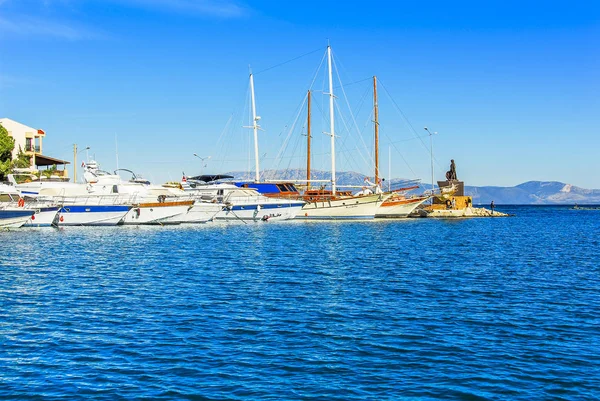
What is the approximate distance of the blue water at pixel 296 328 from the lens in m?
12.9

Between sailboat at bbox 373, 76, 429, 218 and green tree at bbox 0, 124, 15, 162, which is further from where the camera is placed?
sailboat at bbox 373, 76, 429, 218

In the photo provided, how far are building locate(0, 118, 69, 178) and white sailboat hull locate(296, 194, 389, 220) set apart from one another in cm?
3891

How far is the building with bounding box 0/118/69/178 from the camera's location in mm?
91938

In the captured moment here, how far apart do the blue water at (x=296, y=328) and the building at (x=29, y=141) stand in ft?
210

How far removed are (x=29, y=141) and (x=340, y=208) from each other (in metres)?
48.8

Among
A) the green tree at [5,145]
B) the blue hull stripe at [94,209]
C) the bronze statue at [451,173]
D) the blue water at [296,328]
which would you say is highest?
the green tree at [5,145]

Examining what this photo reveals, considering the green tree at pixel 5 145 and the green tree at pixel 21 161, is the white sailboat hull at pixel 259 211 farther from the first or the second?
the green tree at pixel 21 161

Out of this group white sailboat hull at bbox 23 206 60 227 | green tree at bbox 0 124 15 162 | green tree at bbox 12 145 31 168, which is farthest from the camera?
green tree at bbox 12 145 31 168

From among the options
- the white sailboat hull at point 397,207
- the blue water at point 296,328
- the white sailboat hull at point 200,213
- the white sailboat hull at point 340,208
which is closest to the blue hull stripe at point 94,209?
the white sailboat hull at point 200,213

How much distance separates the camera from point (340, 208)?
264 ft

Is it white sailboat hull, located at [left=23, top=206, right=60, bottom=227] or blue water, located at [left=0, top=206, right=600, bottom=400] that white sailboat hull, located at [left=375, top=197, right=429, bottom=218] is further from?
blue water, located at [left=0, top=206, right=600, bottom=400]

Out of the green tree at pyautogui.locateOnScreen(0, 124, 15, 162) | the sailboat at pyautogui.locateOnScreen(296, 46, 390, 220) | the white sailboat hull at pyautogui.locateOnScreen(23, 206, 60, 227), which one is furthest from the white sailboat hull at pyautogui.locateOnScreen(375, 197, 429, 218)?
the green tree at pyautogui.locateOnScreen(0, 124, 15, 162)

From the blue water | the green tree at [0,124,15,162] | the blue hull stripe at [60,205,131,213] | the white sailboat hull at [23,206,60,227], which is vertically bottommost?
the blue water

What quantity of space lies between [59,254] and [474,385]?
29.1m
